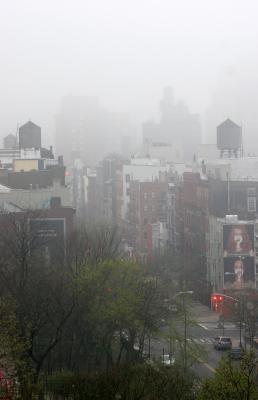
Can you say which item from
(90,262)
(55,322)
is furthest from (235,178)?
(55,322)

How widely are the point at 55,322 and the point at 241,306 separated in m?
10.9

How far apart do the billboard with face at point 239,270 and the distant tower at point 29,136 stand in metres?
22.7

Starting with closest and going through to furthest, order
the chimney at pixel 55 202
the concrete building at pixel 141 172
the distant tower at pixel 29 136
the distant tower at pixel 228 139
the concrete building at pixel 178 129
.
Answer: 1. the chimney at pixel 55 202
2. the distant tower at pixel 228 139
3. the distant tower at pixel 29 136
4. the concrete building at pixel 141 172
5. the concrete building at pixel 178 129

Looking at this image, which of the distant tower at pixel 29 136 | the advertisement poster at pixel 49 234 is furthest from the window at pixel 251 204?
the distant tower at pixel 29 136

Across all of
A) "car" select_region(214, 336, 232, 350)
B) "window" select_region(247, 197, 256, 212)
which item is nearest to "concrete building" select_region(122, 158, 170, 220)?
"window" select_region(247, 197, 256, 212)

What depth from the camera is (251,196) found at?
133 ft

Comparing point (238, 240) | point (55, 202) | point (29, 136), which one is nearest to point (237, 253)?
point (238, 240)

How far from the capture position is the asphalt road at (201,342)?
74.4 feet

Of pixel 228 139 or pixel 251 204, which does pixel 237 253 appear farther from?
pixel 228 139

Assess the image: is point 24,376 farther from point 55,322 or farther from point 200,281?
point 200,281

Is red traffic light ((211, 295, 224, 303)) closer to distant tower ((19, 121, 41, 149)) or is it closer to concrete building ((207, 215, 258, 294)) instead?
concrete building ((207, 215, 258, 294))

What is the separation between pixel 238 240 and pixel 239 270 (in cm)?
112

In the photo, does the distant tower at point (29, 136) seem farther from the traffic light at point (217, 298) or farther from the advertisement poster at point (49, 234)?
the advertisement poster at point (49, 234)

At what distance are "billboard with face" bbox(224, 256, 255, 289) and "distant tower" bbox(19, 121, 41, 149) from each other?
893 inches
